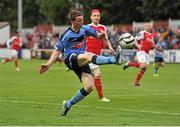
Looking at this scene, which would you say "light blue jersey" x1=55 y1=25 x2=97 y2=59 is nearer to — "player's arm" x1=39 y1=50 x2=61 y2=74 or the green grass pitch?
"player's arm" x1=39 y1=50 x2=61 y2=74

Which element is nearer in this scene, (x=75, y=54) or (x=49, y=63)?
(x=49, y=63)

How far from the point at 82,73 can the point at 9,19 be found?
78.8 m

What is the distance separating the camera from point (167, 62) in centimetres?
5131

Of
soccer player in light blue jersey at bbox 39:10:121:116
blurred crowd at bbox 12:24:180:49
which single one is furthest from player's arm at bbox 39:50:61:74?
blurred crowd at bbox 12:24:180:49

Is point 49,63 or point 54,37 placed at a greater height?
point 49,63

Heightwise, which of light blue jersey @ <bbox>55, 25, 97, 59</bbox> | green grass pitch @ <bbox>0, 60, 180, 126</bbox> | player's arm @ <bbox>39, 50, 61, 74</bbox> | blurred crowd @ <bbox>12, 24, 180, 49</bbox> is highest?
light blue jersey @ <bbox>55, 25, 97, 59</bbox>

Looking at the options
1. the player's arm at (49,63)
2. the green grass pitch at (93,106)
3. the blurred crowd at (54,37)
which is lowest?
the blurred crowd at (54,37)

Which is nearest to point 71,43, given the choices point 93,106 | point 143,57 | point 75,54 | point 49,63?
point 75,54

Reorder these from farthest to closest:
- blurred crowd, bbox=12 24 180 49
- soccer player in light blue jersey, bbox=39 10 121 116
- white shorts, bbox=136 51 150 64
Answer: blurred crowd, bbox=12 24 180 49, white shorts, bbox=136 51 150 64, soccer player in light blue jersey, bbox=39 10 121 116

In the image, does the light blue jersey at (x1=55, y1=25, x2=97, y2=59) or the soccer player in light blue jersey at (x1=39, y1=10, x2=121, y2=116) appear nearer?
the soccer player in light blue jersey at (x1=39, y1=10, x2=121, y2=116)

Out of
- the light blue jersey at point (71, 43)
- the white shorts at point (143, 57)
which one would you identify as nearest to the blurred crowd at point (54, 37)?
the white shorts at point (143, 57)

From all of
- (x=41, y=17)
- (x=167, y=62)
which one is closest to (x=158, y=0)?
(x=167, y=62)

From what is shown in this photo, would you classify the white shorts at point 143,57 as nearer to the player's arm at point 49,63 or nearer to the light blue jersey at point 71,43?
the light blue jersey at point 71,43

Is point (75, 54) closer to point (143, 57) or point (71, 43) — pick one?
point (71, 43)
